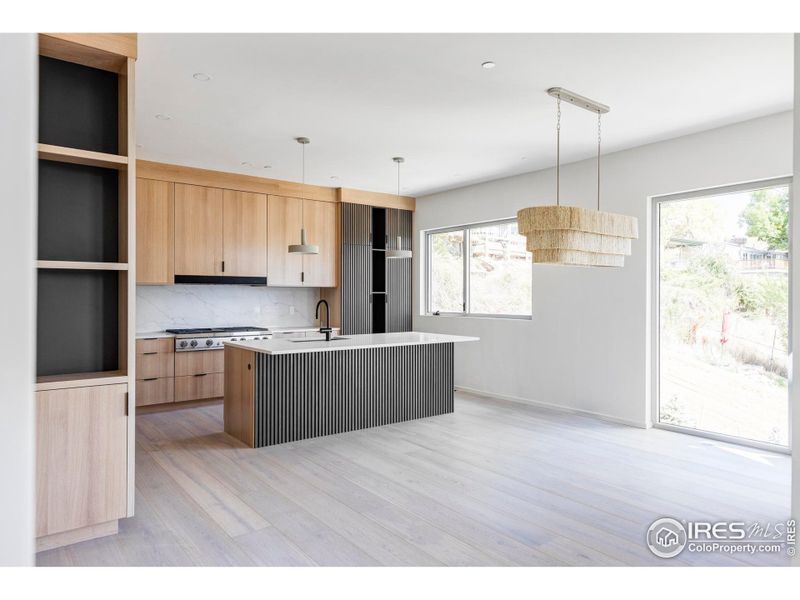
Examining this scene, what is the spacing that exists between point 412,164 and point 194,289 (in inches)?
118

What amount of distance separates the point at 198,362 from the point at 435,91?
152 inches

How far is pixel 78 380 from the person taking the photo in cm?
259

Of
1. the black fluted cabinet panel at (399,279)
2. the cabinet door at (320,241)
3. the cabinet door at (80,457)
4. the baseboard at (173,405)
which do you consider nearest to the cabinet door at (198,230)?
the cabinet door at (320,241)

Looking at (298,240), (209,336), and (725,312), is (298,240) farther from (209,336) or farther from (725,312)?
(725,312)

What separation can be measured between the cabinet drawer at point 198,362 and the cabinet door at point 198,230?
898 mm

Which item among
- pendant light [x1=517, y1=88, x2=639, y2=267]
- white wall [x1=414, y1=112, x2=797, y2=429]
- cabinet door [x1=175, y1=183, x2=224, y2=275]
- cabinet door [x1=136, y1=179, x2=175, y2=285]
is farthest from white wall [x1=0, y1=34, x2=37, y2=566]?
cabinet door [x1=175, y1=183, x2=224, y2=275]

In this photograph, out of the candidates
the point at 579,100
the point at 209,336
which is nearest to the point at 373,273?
the point at 209,336

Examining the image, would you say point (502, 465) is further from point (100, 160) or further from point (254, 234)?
point (254, 234)

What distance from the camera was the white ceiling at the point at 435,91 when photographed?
2877mm

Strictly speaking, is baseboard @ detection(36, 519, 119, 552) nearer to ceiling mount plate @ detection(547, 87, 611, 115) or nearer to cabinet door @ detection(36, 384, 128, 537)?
cabinet door @ detection(36, 384, 128, 537)

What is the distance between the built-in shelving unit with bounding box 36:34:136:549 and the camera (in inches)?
99.7
